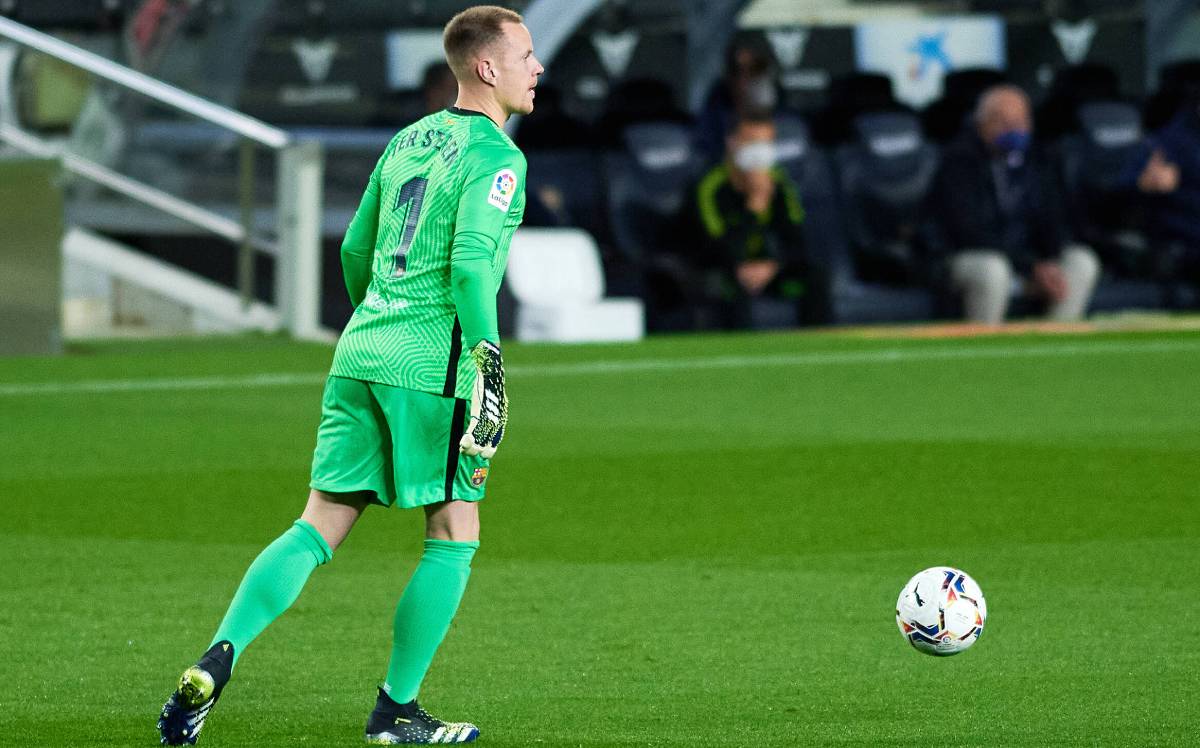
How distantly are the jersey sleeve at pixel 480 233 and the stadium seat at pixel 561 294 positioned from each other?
38.1ft

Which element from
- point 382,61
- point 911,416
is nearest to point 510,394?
point 911,416

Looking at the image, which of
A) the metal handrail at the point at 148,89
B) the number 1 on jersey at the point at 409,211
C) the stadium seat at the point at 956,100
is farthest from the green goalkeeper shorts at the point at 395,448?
the stadium seat at the point at 956,100

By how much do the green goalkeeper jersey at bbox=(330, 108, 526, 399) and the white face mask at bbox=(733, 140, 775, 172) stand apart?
40.3 feet

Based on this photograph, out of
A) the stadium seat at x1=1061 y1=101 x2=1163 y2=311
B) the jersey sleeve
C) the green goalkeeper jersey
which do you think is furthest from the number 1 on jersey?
the stadium seat at x1=1061 y1=101 x2=1163 y2=311

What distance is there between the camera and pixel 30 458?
35.5 feet

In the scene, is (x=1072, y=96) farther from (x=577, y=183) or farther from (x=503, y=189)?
(x=503, y=189)

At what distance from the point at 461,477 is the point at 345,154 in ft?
39.6

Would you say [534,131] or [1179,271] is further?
[1179,271]

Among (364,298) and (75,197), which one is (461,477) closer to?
(364,298)

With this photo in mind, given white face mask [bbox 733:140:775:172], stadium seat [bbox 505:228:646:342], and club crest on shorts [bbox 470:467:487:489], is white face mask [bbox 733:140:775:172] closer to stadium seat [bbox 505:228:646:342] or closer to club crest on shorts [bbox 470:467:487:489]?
stadium seat [bbox 505:228:646:342]

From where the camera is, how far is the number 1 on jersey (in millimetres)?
5379

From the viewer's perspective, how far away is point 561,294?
17.1 metres

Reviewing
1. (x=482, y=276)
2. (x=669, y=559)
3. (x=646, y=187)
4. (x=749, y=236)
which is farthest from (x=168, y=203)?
(x=482, y=276)

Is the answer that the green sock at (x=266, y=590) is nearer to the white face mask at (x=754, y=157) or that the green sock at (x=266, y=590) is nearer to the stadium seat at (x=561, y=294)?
the stadium seat at (x=561, y=294)
